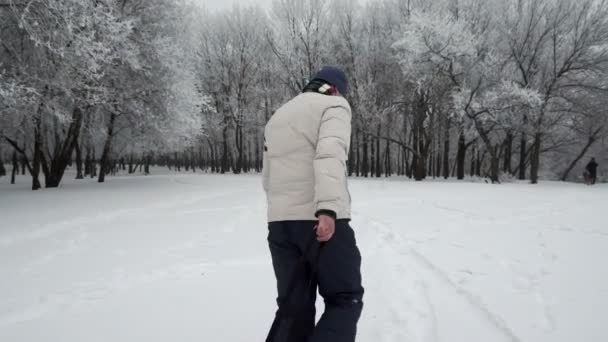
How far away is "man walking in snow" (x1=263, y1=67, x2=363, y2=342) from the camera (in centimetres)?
195

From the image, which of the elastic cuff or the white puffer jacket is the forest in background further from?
the elastic cuff

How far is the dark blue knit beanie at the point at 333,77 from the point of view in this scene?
228cm

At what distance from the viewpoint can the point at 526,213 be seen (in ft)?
26.5

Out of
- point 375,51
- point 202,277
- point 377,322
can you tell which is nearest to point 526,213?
point 377,322

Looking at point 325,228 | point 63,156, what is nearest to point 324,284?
point 325,228

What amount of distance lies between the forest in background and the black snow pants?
8.68 meters

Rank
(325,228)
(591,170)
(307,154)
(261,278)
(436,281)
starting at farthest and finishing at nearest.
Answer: (591,170) < (261,278) < (436,281) < (307,154) < (325,228)

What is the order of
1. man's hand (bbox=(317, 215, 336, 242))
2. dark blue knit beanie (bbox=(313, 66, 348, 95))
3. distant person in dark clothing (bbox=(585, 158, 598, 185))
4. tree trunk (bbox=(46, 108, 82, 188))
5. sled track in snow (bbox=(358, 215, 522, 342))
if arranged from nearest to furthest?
man's hand (bbox=(317, 215, 336, 242))
dark blue knit beanie (bbox=(313, 66, 348, 95))
sled track in snow (bbox=(358, 215, 522, 342))
tree trunk (bbox=(46, 108, 82, 188))
distant person in dark clothing (bbox=(585, 158, 598, 185))

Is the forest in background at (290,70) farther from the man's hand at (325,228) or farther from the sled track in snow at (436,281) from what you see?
the man's hand at (325,228)

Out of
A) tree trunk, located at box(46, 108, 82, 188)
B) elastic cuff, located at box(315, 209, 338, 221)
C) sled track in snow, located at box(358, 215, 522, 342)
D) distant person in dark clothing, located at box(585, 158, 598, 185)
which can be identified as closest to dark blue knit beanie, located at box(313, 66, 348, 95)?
elastic cuff, located at box(315, 209, 338, 221)

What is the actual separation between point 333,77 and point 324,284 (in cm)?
138

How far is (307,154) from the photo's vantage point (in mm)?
2117

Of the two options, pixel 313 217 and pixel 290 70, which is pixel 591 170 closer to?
pixel 290 70

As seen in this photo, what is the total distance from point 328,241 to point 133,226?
21.6ft
